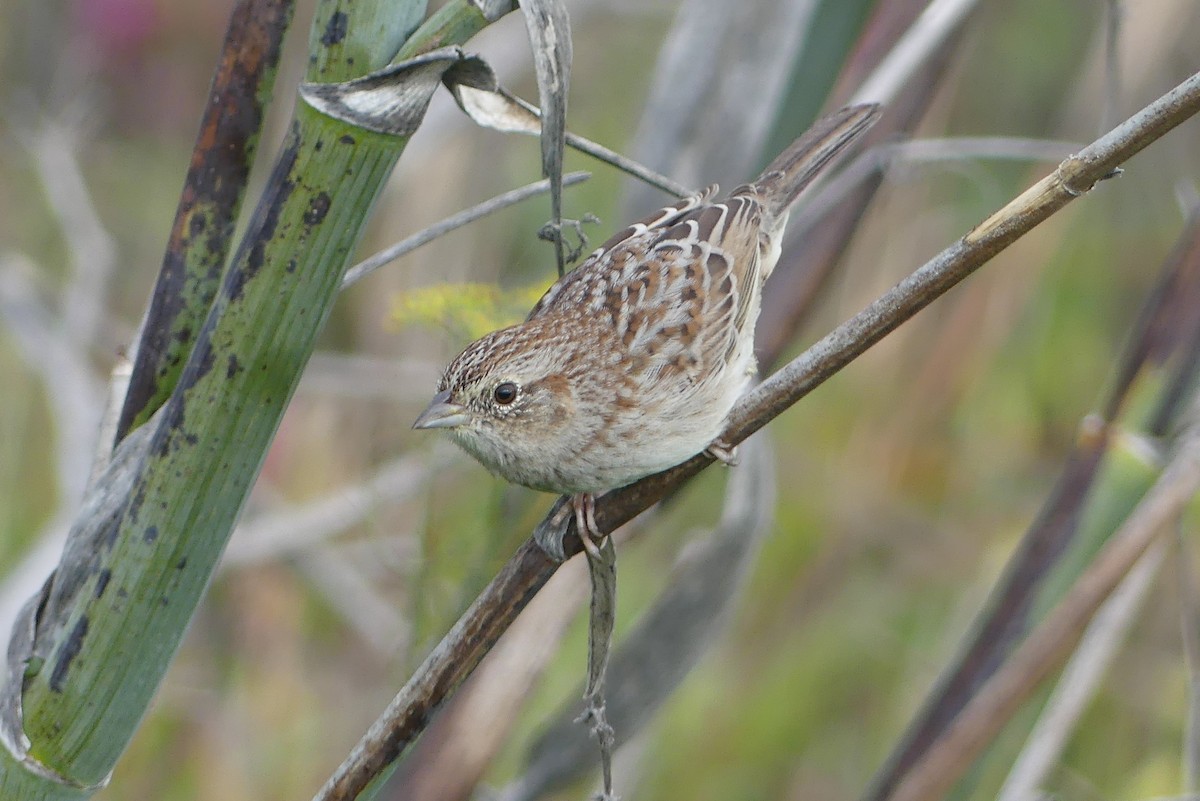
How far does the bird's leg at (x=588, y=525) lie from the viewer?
174cm

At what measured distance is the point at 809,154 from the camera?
2781 mm

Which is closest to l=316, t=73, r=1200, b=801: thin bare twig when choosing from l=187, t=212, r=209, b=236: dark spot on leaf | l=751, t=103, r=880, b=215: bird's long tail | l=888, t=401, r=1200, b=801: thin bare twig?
l=187, t=212, r=209, b=236: dark spot on leaf

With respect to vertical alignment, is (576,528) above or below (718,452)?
below

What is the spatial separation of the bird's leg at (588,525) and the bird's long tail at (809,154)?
37.0 inches

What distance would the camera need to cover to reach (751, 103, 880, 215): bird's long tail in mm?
2531

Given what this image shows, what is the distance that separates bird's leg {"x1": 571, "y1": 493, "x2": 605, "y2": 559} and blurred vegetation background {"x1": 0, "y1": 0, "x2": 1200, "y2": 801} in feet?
2.02

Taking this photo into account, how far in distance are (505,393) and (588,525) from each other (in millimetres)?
686

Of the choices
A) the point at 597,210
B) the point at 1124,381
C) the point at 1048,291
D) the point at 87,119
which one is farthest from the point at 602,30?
the point at 1124,381

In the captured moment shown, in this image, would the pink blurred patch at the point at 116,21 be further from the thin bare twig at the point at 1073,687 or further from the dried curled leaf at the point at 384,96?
the thin bare twig at the point at 1073,687

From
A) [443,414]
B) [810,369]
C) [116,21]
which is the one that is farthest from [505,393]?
[116,21]

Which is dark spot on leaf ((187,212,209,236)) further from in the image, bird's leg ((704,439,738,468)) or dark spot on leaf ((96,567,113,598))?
bird's leg ((704,439,738,468))

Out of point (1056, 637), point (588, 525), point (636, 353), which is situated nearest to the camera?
point (588, 525)

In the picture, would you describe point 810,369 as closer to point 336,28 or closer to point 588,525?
point 588,525

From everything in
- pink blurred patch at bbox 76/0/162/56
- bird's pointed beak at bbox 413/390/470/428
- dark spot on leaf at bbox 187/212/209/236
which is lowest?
dark spot on leaf at bbox 187/212/209/236
